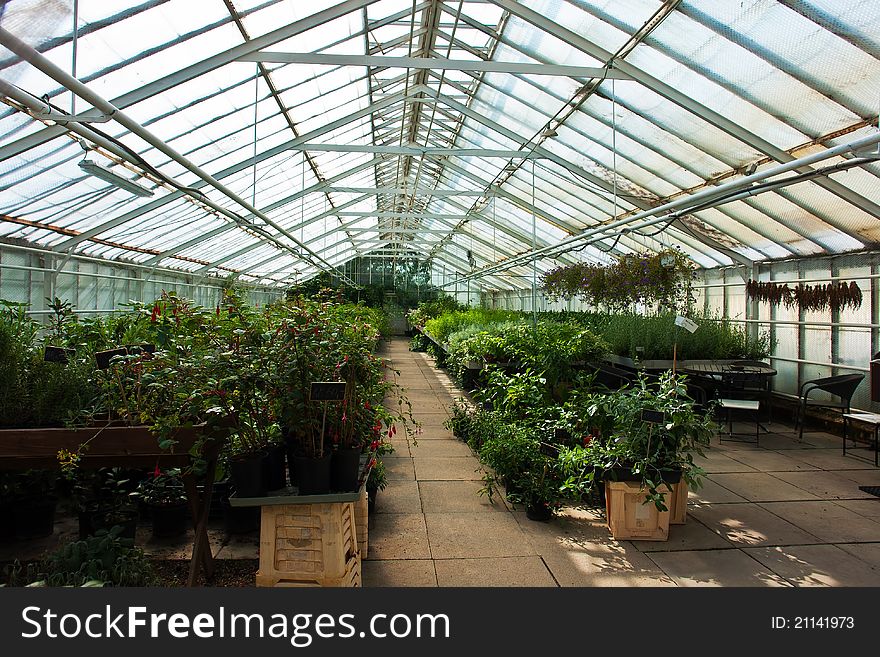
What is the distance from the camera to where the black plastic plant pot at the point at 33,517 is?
310 cm

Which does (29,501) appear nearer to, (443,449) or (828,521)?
(443,449)

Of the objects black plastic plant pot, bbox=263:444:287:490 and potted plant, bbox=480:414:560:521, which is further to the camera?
potted plant, bbox=480:414:560:521

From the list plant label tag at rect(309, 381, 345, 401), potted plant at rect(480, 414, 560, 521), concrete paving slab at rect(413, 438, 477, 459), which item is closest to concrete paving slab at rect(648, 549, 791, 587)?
potted plant at rect(480, 414, 560, 521)

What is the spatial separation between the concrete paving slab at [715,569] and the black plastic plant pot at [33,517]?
10.9 feet

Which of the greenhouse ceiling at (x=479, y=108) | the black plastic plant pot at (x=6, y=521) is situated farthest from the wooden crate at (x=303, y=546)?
the greenhouse ceiling at (x=479, y=108)

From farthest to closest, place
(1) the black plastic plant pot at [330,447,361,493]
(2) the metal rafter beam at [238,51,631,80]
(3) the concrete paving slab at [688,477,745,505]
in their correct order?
(2) the metal rafter beam at [238,51,631,80], (3) the concrete paving slab at [688,477,745,505], (1) the black plastic plant pot at [330,447,361,493]

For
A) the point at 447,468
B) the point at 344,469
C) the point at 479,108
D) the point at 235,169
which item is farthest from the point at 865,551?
the point at 235,169

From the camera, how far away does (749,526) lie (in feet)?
11.8

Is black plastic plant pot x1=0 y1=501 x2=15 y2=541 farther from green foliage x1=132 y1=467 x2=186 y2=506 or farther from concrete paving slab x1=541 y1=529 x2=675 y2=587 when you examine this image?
concrete paving slab x1=541 y1=529 x2=675 y2=587

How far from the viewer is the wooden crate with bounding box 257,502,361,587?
7.89 feet

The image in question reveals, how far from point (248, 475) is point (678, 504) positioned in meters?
2.63

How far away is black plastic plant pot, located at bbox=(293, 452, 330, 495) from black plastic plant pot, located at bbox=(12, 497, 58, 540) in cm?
178
